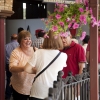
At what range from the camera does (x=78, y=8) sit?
253 centimetres

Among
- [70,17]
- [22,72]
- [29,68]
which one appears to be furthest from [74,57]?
[70,17]

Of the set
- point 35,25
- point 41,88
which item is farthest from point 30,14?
point 41,88

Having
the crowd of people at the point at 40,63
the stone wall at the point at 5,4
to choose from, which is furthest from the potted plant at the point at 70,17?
the stone wall at the point at 5,4

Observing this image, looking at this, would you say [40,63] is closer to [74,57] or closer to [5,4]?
[74,57]

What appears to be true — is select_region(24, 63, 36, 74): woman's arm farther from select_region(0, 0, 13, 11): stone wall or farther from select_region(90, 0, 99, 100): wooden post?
select_region(0, 0, 13, 11): stone wall

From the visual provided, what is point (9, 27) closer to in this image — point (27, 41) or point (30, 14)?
point (30, 14)

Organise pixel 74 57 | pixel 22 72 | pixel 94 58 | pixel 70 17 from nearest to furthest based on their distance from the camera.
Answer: pixel 94 58 → pixel 70 17 → pixel 74 57 → pixel 22 72

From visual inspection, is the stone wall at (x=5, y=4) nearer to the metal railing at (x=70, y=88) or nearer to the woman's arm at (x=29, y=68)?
the woman's arm at (x=29, y=68)

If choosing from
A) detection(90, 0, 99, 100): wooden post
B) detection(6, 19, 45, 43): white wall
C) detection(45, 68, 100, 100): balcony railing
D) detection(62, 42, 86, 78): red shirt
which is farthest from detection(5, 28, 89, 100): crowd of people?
detection(6, 19, 45, 43): white wall

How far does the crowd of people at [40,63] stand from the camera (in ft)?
9.99

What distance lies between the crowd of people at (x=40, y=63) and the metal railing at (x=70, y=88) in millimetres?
292

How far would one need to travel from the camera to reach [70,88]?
2.76 metres

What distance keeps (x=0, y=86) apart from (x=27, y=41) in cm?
92

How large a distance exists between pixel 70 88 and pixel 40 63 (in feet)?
1.55
